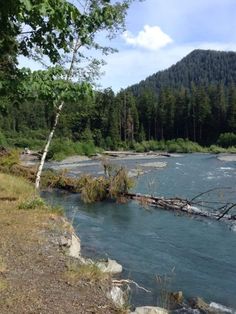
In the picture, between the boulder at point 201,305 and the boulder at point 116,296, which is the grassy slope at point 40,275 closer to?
the boulder at point 116,296

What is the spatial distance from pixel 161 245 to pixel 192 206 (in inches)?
289

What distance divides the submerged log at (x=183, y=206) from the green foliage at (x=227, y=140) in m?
73.0

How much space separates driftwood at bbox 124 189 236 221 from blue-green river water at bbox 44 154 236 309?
56cm

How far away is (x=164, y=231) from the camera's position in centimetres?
1842

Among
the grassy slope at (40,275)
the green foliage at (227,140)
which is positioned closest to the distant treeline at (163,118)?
the green foliage at (227,140)

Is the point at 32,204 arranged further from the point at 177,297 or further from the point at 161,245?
the point at 177,297

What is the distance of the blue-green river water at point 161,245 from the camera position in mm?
12203

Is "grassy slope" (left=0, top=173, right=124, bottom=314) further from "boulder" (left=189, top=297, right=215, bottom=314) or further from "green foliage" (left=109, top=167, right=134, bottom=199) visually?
"green foliage" (left=109, top=167, right=134, bottom=199)

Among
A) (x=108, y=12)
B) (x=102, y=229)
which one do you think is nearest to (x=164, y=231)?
(x=102, y=229)

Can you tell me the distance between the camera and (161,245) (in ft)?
53.4

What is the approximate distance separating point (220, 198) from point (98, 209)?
22.8 ft

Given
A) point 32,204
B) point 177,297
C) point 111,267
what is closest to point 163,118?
point 32,204

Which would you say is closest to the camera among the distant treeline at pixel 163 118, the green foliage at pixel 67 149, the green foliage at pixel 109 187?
the green foliage at pixel 109 187

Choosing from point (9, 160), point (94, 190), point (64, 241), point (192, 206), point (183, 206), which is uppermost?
point (9, 160)
